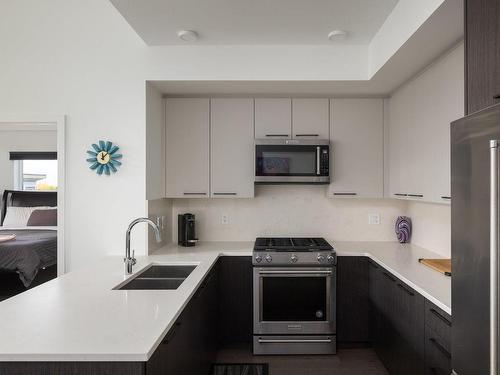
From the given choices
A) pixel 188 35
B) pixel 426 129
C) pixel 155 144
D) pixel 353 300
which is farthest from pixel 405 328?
pixel 188 35

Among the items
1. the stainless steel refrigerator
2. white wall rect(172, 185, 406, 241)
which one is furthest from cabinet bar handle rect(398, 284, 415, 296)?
white wall rect(172, 185, 406, 241)

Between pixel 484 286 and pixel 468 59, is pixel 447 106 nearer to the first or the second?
pixel 468 59

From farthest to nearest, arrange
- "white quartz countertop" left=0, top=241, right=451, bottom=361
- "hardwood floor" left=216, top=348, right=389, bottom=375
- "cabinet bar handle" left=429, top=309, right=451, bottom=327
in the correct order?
"hardwood floor" left=216, top=348, right=389, bottom=375, "cabinet bar handle" left=429, top=309, right=451, bottom=327, "white quartz countertop" left=0, top=241, right=451, bottom=361

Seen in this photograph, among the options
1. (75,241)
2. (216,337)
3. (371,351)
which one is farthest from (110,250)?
(371,351)

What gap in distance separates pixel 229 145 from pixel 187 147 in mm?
377

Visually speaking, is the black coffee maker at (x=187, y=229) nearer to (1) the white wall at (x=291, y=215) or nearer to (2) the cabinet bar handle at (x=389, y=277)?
(1) the white wall at (x=291, y=215)

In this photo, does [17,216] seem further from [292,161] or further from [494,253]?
[494,253]

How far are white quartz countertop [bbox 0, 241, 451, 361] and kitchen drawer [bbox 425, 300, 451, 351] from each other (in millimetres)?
52

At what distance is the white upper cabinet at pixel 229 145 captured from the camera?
3.01m

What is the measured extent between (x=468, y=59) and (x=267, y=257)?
1897mm

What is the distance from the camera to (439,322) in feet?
5.43

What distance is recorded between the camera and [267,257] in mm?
2717

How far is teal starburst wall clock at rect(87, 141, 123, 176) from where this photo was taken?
8.65ft

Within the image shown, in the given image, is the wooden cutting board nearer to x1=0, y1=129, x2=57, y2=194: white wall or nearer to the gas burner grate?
the gas burner grate
